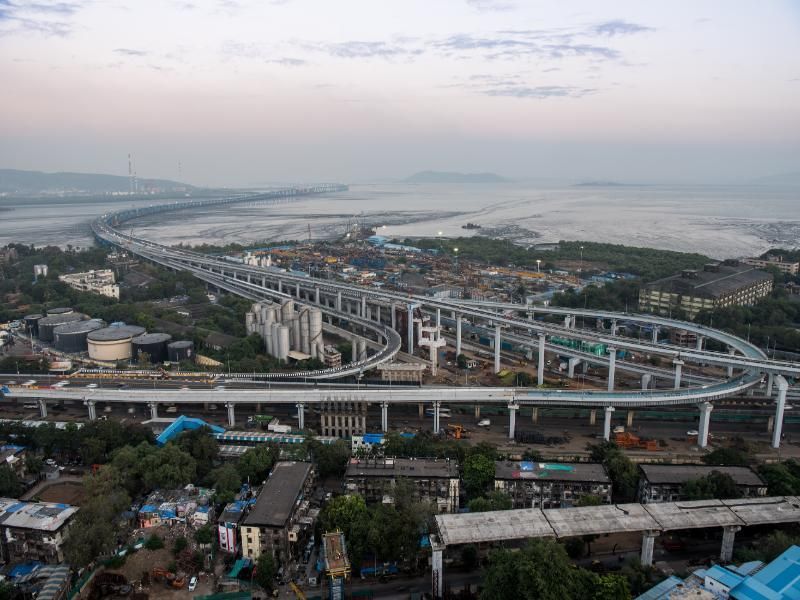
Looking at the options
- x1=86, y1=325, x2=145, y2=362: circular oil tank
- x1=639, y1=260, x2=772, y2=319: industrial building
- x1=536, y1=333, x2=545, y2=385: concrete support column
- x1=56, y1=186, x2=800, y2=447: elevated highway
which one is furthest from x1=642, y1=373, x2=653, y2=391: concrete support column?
x1=86, y1=325, x2=145, y2=362: circular oil tank

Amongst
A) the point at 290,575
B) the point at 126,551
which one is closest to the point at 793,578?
the point at 290,575

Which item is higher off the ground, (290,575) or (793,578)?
(793,578)

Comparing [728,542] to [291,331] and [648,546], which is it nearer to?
[648,546]

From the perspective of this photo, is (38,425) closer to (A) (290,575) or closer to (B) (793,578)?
(A) (290,575)

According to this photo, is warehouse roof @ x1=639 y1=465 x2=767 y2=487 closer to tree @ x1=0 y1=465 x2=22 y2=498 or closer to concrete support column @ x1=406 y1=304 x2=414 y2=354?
concrete support column @ x1=406 y1=304 x2=414 y2=354

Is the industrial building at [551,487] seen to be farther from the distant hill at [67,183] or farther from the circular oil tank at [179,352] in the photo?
the distant hill at [67,183]

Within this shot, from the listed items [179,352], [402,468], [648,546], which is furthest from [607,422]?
[179,352]

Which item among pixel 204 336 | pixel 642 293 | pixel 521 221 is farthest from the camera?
pixel 521 221
